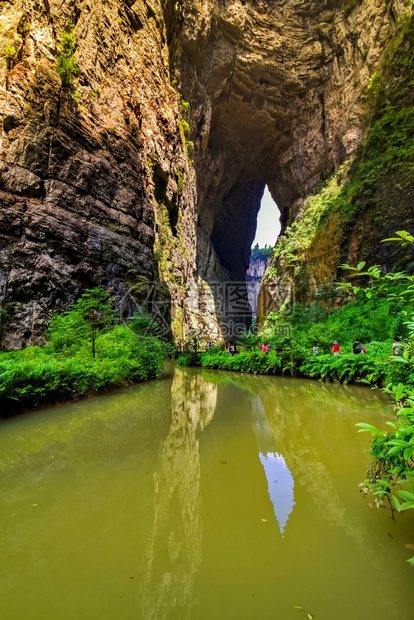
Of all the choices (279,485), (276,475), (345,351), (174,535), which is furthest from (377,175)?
(174,535)

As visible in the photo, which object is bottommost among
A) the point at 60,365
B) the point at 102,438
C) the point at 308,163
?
the point at 102,438

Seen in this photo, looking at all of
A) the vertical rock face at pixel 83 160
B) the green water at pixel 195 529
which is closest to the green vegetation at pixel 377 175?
the vertical rock face at pixel 83 160

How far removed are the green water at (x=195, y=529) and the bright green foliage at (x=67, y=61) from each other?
13.3 meters

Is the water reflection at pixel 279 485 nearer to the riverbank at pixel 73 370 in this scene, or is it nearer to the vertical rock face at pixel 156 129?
the riverbank at pixel 73 370

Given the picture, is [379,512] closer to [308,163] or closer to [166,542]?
[166,542]

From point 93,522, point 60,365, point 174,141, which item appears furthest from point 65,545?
point 174,141

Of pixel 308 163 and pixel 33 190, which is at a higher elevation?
pixel 308 163

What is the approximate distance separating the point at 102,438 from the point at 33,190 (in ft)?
31.8

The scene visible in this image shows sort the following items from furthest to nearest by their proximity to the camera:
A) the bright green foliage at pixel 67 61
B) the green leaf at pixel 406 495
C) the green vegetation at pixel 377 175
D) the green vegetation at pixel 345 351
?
the green vegetation at pixel 377 175 < the bright green foliage at pixel 67 61 < the green vegetation at pixel 345 351 < the green leaf at pixel 406 495

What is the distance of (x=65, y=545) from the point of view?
1.83m

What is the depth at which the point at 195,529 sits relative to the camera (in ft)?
6.54

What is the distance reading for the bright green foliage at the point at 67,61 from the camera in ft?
39.0

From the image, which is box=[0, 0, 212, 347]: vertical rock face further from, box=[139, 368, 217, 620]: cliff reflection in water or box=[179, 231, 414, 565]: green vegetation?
box=[139, 368, 217, 620]: cliff reflection in water

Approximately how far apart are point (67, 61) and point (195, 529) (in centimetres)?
1565
